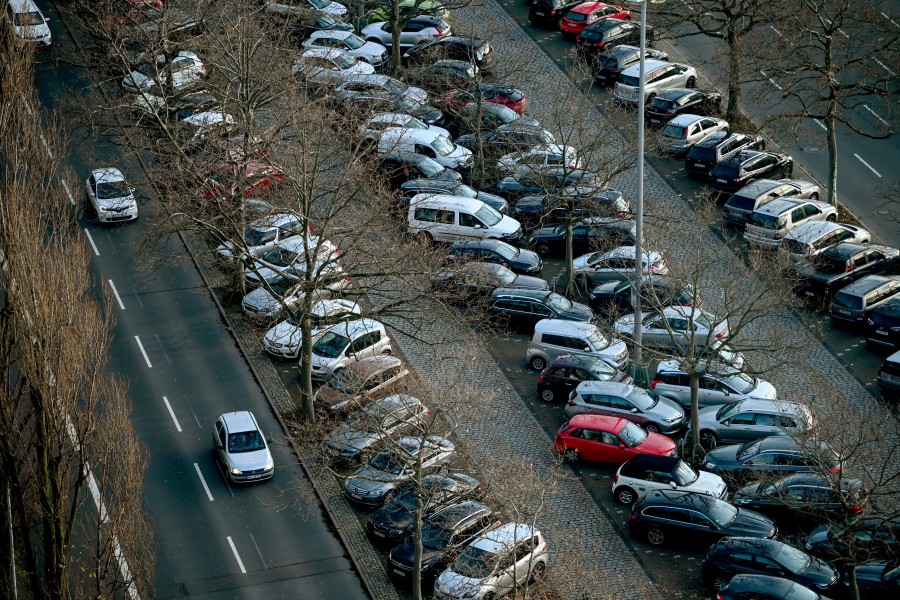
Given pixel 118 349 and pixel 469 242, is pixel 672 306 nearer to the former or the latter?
pixel 469 242

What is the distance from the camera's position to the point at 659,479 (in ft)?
150

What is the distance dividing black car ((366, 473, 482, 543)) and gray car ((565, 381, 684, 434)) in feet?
20.2

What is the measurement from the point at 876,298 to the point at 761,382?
6.31 metres

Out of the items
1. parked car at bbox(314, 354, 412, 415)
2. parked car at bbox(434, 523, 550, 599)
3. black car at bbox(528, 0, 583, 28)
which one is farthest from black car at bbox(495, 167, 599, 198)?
parked car at bbox(434, 523, 550, 599)

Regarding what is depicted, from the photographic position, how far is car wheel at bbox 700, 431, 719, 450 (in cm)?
4909

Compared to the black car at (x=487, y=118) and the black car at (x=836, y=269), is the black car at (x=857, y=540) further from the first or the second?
the black car at (x=487, y=118)

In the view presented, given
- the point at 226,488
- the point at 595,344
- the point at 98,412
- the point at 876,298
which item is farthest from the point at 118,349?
the point at 876,298

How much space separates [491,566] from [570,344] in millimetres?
12638

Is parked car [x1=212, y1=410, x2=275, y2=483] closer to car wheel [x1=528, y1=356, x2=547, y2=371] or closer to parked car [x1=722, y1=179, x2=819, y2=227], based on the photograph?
car wheel [x1=528, y1=356, x2=547, y2=371]

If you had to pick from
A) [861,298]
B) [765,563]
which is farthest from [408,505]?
[861,298]

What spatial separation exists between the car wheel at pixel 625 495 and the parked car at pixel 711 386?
528 cm

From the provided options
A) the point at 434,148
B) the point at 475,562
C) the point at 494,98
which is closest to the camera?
the point at 475,562

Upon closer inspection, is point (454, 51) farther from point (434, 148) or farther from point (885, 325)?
point (885, 325)

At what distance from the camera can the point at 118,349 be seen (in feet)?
175
